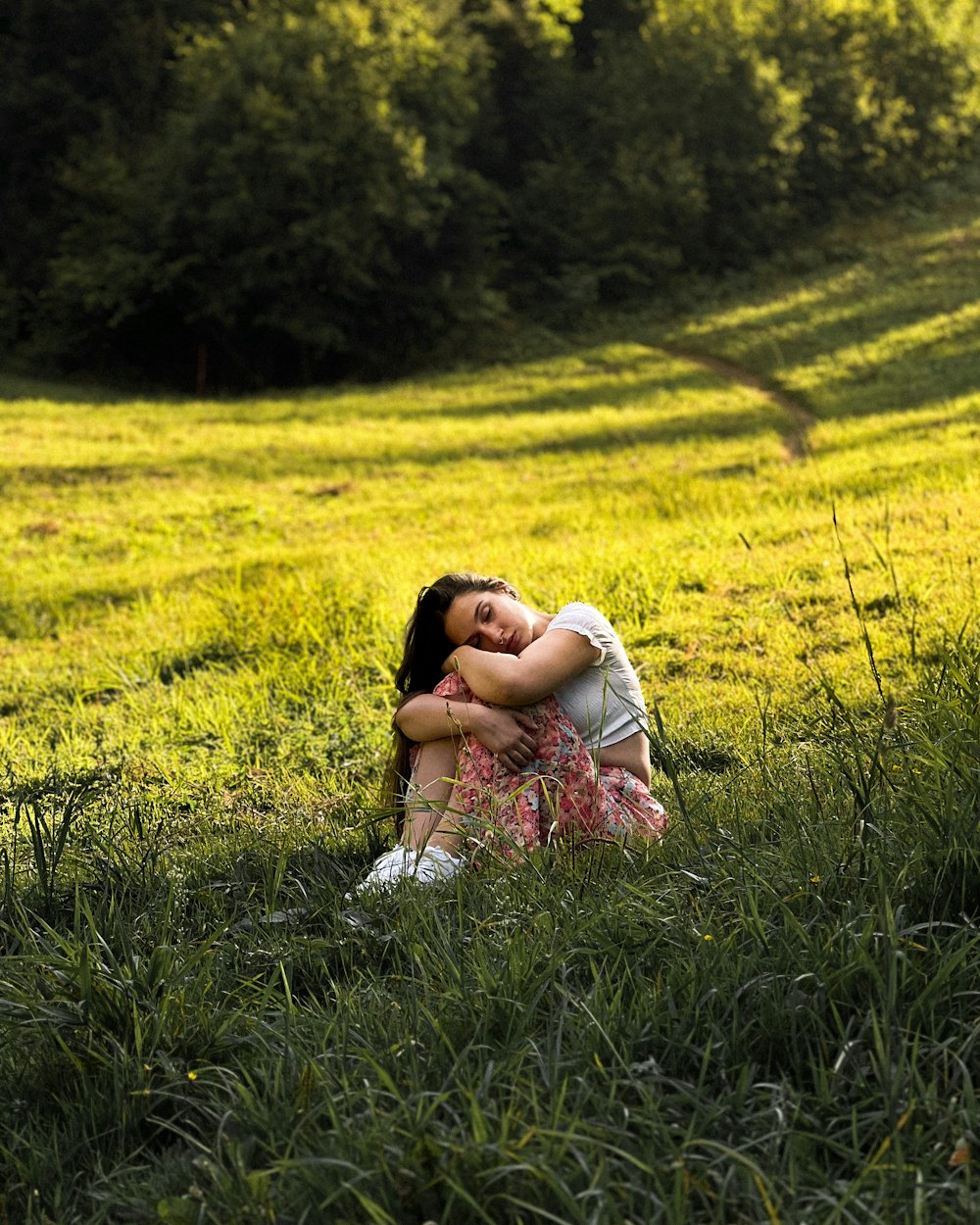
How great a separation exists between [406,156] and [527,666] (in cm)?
2679

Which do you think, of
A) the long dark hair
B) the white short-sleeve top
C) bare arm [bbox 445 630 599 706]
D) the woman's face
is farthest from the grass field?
the woman's face

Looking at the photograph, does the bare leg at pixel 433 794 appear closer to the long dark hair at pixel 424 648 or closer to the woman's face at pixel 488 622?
the long dark hair at pixel 424 648

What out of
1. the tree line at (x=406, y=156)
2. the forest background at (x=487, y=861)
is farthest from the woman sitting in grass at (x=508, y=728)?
the tree line at (x=406, y=156)

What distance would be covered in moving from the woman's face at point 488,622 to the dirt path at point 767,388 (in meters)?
8.58

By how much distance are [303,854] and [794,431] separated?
13.2m

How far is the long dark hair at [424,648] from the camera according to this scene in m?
4.18

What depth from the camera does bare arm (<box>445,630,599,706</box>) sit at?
12.6 feet

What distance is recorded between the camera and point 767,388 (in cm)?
2112

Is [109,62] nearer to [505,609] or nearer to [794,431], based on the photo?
[794,431]

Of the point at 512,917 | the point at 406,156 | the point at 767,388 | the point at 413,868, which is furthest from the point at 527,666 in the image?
the point at 406,156

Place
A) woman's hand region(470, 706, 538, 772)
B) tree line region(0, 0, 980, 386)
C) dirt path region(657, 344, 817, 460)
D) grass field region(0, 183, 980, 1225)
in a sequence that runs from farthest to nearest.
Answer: tree line region(0, 0, 980, 386) → dirt path region(657, 344, 817, 460) → woman's hand region(470, 706, 538, 772) → grass field region(0, 183, 980, 1225)

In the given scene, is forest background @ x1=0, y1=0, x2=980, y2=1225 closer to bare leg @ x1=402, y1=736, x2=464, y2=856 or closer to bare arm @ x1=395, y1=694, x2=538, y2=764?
bare leg @ x1=402, y1=736, x2=464, y2=856

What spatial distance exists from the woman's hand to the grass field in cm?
50

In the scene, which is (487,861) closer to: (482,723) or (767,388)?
(482,723)
